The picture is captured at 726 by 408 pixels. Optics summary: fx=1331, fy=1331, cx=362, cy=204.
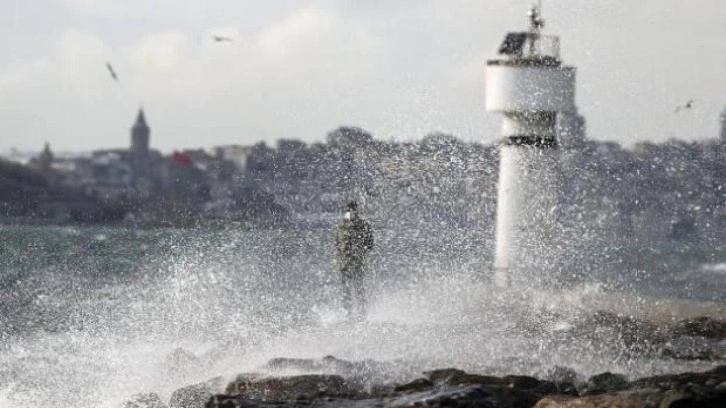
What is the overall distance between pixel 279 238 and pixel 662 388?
4779 centimetres

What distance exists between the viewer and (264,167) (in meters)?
75.9

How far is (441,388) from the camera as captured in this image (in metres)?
9.35

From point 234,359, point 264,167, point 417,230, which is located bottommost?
point 234,359

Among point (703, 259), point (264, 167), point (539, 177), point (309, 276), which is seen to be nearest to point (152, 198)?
point (264, 167)

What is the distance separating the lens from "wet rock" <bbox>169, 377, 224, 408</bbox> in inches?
412

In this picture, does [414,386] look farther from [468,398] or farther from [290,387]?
[468,398]

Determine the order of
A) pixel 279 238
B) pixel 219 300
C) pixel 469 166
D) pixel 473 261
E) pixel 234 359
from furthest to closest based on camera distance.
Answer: pixel 279 238 < pixel 469 166 < pixel 473 261 < pixel 219 300 < pixel 234 359

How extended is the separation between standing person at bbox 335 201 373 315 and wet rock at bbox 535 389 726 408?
25.6ft

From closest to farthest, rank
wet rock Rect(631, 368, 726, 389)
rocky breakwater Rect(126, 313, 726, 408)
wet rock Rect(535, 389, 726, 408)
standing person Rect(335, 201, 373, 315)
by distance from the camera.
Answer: wet rock Rect(535, 389, 726, 408) → rocky breakwater Rect(126, 313, 726, 408) → wet rock Rect(631, 368, 726, 389) → standing person Rect(335, 201, 373, 315)

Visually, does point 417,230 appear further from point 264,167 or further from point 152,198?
point 152,198

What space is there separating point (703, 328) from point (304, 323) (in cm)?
528

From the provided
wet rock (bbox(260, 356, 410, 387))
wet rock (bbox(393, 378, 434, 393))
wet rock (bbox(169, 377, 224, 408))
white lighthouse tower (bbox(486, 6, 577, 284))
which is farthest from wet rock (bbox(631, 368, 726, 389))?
white lighthouse tower (bbox(486, 6, 577, 284))

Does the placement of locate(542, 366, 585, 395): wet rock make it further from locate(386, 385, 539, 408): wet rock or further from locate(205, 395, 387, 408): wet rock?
locate(205, 395, 387, 408): wet rock

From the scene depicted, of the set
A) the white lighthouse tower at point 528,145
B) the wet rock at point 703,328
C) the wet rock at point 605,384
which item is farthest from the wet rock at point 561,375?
the white lighthouse tower at point 528,145
